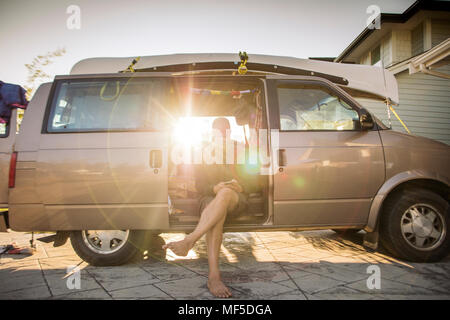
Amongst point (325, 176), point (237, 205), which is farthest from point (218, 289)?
point (325, 176)

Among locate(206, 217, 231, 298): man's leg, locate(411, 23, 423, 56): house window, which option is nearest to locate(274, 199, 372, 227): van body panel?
locate(206, 217, 231, 298): man's leg

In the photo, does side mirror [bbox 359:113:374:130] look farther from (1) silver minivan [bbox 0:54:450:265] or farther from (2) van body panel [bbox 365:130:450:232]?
(2) van body panel [bbox 365:130:450:232]

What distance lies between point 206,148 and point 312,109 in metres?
1.44

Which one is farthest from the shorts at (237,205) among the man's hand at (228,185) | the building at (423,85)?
the building at (423,85)

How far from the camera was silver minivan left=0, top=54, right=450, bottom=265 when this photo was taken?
3043 mm

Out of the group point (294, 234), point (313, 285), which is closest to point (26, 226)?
point (313, 285)

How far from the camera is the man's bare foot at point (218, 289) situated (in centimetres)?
245

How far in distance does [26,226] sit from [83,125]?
124 centimetres

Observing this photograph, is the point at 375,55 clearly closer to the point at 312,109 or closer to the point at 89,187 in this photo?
the point at 312,109

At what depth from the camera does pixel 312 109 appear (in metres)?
3.57

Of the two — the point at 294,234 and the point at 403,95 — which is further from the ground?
the point at 403,95

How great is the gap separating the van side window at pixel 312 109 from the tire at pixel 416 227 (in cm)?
107

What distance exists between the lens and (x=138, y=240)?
325 centimetres

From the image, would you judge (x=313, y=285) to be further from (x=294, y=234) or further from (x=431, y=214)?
(x=294, y=234)
